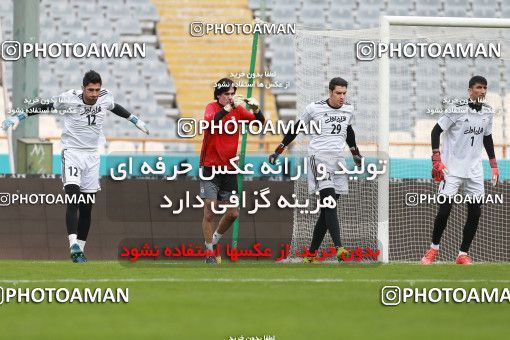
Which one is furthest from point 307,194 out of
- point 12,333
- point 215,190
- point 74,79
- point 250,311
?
point 74,79

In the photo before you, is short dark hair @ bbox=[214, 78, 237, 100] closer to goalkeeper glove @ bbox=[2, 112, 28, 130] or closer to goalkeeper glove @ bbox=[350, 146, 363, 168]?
goalkeeper glove @ bbox=[350, 146, 363, 168]

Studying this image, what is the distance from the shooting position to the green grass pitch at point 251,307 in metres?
6.89

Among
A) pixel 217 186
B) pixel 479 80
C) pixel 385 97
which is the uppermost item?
pixel 479 80

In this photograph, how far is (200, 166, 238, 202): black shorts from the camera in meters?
13.1

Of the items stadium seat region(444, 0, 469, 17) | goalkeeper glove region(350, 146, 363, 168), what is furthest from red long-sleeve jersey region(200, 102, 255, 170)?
stadium seat region(444, 0, 469, 17)

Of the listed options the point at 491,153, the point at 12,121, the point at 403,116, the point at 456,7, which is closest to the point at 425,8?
the point at 456,7

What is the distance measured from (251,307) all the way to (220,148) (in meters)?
4.96

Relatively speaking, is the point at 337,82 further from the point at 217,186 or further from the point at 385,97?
the point at 217,186

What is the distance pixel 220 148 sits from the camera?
13031 millimetres

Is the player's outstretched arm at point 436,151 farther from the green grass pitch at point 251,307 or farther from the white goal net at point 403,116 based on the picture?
the green grass pitch at point 251,307

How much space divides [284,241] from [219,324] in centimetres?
832

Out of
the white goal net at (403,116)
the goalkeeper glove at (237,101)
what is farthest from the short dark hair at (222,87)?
the white goal net at (403,116)

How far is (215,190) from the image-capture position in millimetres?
13133

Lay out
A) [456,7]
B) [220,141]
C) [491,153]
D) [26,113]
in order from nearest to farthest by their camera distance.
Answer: [220,141], [26,113], [491,153], [456,7]
